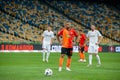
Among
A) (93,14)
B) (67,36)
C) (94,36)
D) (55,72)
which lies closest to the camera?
(55,72)

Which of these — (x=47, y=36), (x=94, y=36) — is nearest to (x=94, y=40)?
(x=94, y=36)

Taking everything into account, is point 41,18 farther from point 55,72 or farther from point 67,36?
point 55,72

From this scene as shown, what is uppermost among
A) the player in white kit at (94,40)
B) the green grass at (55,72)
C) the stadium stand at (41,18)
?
the stadium stand at (41,18)

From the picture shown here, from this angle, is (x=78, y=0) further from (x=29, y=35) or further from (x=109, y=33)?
(x=29, y=35)

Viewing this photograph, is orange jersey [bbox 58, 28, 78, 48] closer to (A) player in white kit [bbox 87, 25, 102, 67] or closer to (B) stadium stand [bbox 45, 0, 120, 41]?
(A) player in white kit [bbox 87, 25, 102, 67]

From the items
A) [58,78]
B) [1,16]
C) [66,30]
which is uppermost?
[1,16]

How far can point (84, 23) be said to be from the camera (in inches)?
2226

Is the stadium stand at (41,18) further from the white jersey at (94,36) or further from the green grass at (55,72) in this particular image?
the green grass at (55,72)

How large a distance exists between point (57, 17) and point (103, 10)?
8072mm

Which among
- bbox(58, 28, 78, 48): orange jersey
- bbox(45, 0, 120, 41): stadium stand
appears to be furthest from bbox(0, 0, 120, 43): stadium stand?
bbox(58, 28, 78, 48): orange jersey

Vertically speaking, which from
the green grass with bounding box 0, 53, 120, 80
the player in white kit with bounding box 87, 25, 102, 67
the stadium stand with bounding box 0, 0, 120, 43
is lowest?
the green grass with bounding box 0, 53, 120, 80

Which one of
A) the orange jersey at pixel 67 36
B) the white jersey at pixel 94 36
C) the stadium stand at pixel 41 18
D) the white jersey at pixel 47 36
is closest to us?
the orange jersey at pixel 67 36

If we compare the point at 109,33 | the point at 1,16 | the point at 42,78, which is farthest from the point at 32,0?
the point at 42,78

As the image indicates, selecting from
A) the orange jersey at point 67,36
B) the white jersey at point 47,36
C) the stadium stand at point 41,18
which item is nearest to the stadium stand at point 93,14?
the stadium stand at point 41,18
